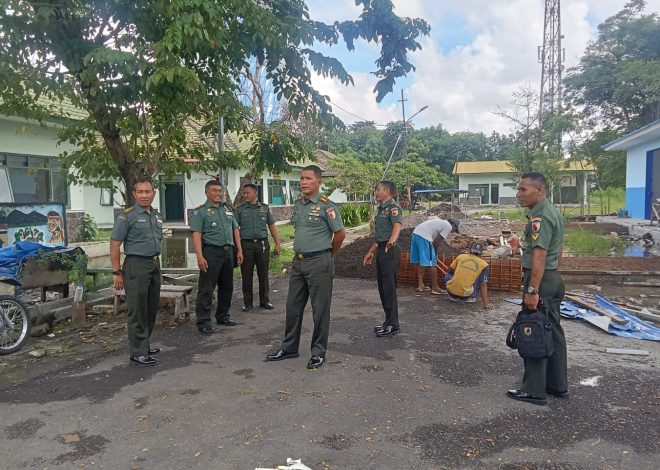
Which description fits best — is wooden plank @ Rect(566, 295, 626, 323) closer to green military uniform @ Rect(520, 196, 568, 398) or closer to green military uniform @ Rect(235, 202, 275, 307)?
green military uniform @ Rect(520, 196, 568, 398)

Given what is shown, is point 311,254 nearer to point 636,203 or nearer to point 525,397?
point 525,397

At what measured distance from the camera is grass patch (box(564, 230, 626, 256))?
12164 millimetres

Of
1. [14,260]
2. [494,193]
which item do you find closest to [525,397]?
[14,260]

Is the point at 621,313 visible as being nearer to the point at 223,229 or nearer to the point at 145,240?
the point at 223,229

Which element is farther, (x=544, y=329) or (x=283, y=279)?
(x=283, y=279)

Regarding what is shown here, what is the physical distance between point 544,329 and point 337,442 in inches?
69.4

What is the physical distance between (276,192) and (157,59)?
20.9 meters

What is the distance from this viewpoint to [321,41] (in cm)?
600

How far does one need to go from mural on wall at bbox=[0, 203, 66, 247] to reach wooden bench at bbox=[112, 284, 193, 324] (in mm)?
1851

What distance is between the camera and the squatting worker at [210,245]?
5.88m

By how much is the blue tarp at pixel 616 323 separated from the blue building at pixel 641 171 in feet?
38.7

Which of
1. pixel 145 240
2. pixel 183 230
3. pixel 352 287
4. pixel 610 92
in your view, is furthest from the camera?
pixel 610 92

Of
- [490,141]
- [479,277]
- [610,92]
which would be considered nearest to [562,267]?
[479,277]

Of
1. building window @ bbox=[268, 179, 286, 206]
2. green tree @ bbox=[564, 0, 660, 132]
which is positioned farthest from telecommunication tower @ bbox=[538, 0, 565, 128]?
building window @ bbox=[268, 179, 286, 206]
